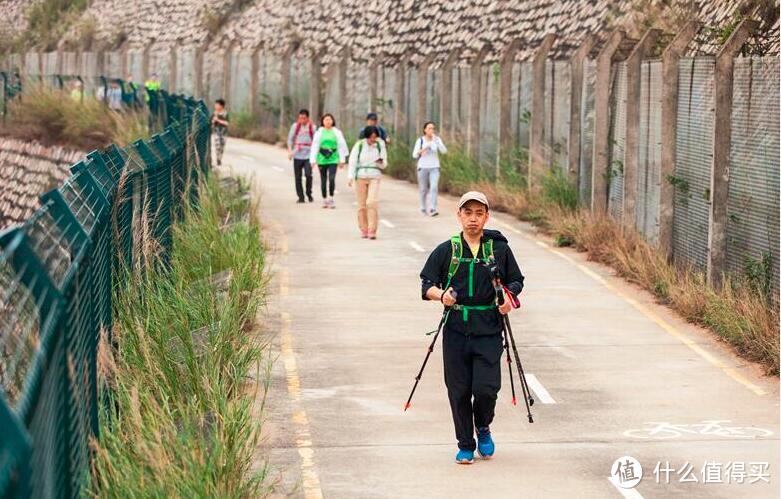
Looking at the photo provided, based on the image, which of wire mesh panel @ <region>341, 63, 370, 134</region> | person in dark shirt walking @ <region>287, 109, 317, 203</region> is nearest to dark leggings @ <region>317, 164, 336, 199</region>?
person in dark shirt walking @ <region>287, 109, 317, 203</region>

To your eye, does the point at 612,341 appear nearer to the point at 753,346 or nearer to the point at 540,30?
the point at 753,346

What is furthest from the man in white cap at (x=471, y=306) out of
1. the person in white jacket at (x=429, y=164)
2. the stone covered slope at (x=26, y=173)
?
the stone covered slope at (x=26, y=173)

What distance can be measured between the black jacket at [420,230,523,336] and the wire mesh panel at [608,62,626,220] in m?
13.3

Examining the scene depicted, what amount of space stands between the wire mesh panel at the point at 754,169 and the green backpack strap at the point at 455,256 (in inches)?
252

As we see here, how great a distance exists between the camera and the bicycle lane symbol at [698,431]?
12.9 meters

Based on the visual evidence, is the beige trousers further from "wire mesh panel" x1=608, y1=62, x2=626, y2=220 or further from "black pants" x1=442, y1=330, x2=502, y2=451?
"black pants" x1=442, y1=330, x2=502, y2=451

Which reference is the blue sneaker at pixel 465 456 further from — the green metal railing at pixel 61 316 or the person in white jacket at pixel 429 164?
the person in white jacket at pixel 429 164

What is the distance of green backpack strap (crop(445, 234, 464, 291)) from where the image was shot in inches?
457

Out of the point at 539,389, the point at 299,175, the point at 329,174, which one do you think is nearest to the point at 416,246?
the point at 329,174

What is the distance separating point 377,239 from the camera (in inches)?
1035

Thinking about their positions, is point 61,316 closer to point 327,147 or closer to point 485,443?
point 485,443

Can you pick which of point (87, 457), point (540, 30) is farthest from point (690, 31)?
point (540, 30)

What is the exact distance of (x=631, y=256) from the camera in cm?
2267

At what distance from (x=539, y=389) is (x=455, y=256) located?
333 cm
